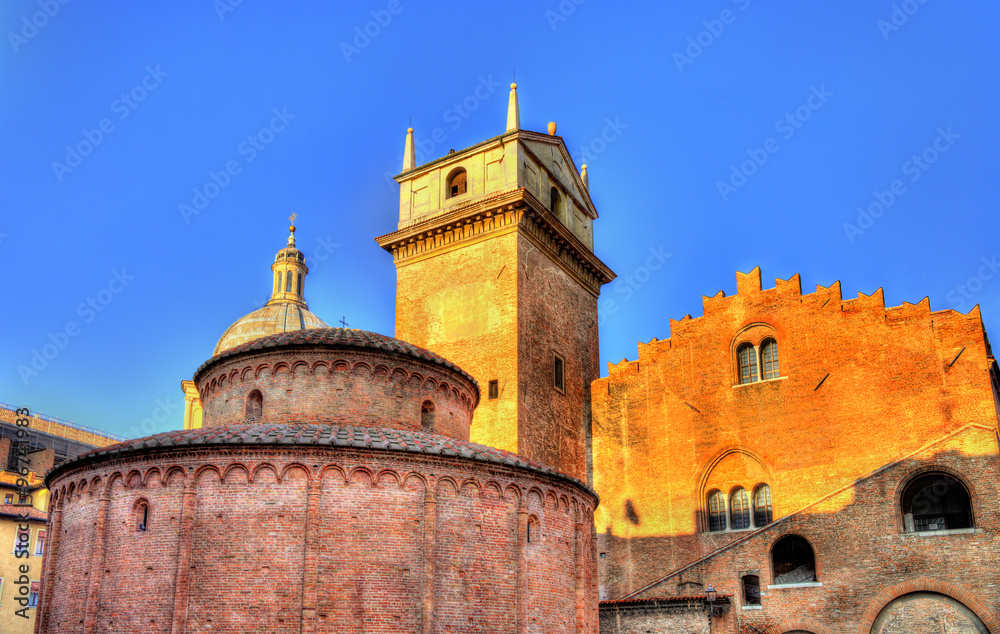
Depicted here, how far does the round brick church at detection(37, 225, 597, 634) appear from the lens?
15312 millimetres

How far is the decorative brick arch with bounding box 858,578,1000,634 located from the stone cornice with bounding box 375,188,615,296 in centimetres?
1617

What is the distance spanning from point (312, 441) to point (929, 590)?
→ 632 inches

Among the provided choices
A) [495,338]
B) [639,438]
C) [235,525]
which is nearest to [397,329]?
Result: [495,338]

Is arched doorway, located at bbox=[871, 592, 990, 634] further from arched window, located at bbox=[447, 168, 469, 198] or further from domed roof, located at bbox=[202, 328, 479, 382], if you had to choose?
arched window, located at bbox=[447, 168, 469, 198]

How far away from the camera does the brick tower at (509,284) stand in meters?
29.9

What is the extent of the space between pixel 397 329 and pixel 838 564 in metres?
17.4

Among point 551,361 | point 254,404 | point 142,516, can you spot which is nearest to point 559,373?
point 551,361

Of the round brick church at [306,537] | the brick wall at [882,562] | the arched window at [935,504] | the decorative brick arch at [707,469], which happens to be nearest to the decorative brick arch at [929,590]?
the brick wall at [882,562]

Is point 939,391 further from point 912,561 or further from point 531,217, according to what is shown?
point 531,217

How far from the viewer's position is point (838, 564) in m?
23.6

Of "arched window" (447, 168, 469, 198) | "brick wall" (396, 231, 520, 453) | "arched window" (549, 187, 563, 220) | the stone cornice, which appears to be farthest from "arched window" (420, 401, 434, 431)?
"arched window" (549, 187, 563, 220)

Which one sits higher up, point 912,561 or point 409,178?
point 409,178

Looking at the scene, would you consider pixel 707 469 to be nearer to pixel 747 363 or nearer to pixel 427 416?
pixel 747 363

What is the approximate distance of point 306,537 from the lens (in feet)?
50.8
